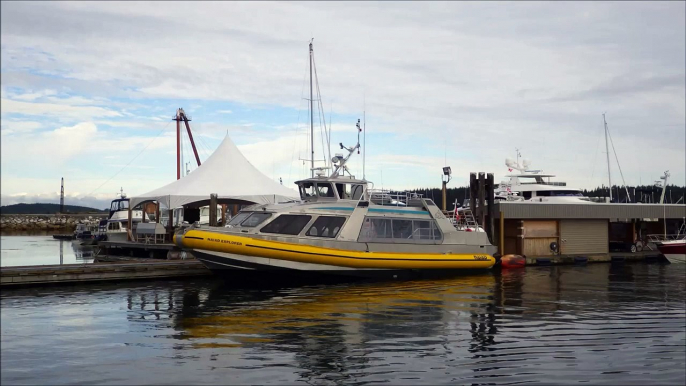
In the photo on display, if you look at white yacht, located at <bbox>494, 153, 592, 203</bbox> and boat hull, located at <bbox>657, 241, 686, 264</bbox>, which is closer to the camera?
boat hull, located at <bbox>657, 241, 686, 264</bbox>

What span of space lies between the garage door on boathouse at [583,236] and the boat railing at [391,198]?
10263 millimetres

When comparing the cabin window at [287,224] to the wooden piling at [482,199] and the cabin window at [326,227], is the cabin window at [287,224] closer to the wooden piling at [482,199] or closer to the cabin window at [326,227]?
the cabin window at [326,227]

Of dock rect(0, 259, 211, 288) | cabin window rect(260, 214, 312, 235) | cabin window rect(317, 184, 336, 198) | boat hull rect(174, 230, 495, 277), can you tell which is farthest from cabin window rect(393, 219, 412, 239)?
dock rect(0, 259, 211, 288)

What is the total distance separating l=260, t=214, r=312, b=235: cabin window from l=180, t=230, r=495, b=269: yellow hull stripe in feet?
2.57

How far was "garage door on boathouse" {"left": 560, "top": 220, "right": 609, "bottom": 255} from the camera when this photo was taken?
3097cm

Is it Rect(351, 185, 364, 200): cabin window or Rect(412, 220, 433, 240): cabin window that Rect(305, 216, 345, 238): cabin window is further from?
Rect(412, 220, 433, 240): cabin window

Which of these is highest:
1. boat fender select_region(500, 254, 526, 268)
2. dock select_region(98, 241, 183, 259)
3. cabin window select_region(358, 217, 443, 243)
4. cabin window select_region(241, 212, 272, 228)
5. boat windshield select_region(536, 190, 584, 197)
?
boat windshield select_region(536, 190, 584, 197)

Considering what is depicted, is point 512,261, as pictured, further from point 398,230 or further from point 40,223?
point 40,223

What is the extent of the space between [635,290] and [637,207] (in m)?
13.9

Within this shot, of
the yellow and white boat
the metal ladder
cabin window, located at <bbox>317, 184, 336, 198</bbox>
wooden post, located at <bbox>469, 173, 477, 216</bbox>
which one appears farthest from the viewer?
wooden post, located at <bbox>469, 173, 477, 216</bbox>

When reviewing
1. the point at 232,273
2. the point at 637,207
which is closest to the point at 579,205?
the point at 637,207

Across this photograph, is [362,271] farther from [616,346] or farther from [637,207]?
[637,207]

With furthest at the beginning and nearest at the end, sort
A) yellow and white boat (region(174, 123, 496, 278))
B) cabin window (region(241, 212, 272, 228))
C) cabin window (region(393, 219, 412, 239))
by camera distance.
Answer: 1. cabin window (region(393, 219, 412, 239))
2. cabin window (region(241, 212, 272, 228))
3. yellow and white boat (region(174, 123, 496, 278))

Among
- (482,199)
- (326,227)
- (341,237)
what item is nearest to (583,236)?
(482,199)
